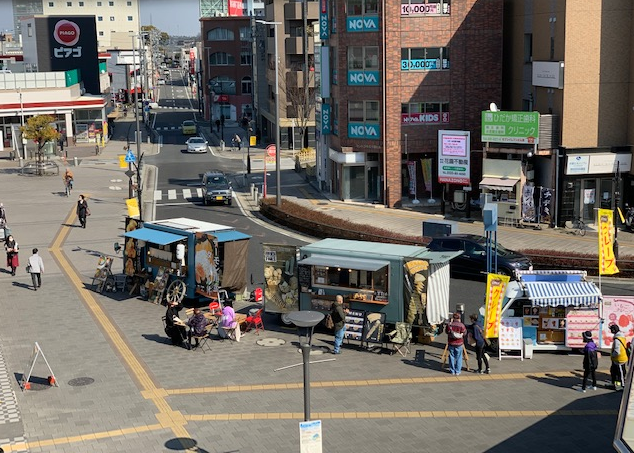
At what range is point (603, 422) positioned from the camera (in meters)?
19.4

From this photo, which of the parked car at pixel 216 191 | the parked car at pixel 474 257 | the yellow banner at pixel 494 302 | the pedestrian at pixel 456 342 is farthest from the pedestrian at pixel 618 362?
the parked car at pixel 216 191

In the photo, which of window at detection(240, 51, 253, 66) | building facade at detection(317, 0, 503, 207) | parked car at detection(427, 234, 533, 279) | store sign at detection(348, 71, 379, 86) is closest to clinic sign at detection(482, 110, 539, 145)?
building facade at detection(317, 0, 503, 207)

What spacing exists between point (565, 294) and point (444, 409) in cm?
581

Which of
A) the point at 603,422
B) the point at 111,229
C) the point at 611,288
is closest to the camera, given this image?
the point at 603,422

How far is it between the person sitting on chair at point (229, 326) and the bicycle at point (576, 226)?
2056cm

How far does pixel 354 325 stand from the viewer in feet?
82.2

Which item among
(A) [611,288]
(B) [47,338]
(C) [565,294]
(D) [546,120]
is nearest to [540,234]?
(D) [546,120]

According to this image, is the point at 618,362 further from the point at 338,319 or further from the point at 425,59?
the point at 425,59

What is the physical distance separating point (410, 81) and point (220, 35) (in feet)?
216

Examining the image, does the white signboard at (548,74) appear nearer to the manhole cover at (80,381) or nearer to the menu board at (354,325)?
the menu board at (354,325)

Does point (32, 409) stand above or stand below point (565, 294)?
below

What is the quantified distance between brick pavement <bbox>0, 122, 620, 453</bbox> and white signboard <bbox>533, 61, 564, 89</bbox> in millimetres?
20866

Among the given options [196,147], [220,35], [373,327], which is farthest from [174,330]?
[220,35]

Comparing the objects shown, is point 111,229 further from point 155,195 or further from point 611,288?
point 611,288
